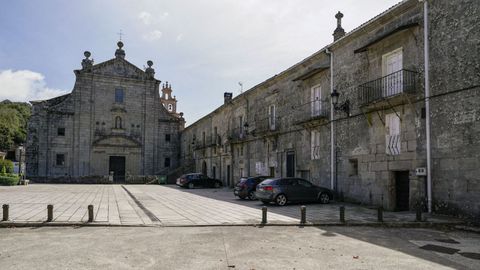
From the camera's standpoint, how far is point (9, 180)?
94.1 feet

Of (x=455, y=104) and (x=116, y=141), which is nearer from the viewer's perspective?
(x=455, y=104)

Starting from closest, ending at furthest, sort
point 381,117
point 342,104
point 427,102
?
point 427,102 → point 381,117 → point 342,104

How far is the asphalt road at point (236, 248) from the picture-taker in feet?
20.5

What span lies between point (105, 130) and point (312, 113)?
28612mm

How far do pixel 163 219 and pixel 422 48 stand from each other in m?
9.84

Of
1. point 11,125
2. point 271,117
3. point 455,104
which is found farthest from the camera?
point 11,125

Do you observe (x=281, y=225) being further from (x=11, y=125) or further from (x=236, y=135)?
(x=11, y=125)

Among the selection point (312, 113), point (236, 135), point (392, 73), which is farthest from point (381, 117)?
point (236, 135)

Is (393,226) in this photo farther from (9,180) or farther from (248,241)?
(9,180)

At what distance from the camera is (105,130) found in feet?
136

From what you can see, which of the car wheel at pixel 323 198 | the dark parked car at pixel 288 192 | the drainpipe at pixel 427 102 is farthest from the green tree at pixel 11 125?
the drainpipe at pixel 427 102

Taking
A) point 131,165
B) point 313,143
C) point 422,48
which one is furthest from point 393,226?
point 131,165

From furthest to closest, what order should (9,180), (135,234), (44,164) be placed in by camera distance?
(44,164), (9,180), (135,234)

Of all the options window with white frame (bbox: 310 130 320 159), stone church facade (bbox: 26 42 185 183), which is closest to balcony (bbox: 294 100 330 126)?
window with white frame (bbox: 310 130 320 159)
